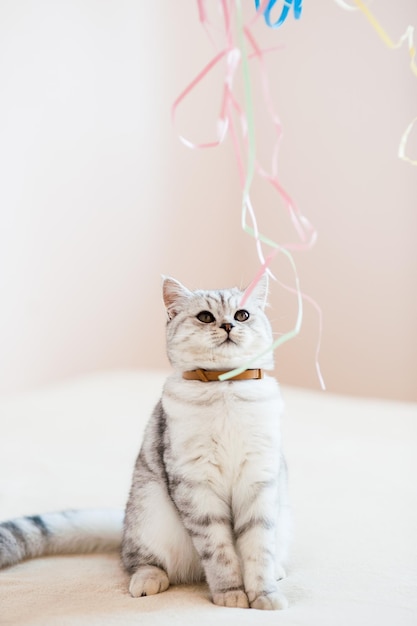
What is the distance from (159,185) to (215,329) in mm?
2576

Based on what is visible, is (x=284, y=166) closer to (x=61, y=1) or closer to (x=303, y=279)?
(x=303, y=279)

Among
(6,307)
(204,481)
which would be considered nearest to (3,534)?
(204,481)

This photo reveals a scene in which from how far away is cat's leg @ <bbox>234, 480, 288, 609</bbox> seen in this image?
3.58 ft

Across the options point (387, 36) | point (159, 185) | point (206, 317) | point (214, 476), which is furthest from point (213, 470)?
point (159, 185)

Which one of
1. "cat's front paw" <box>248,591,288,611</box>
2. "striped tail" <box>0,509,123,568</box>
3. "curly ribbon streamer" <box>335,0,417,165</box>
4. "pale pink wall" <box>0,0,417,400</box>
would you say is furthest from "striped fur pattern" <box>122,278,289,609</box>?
"pale pink wall" <box>0,0,417,400</box>

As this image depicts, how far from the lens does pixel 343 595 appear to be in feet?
3.68

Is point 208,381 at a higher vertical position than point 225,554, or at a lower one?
higher

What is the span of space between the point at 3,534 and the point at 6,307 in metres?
1.94

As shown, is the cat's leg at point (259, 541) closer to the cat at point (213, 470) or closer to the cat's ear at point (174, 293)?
the cat at point (213, 470)

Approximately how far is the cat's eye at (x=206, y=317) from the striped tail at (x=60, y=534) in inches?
18.5

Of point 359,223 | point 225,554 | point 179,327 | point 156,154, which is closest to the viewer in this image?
point 225,554

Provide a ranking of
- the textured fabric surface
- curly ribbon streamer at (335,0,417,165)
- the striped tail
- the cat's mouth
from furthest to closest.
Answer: the striped tail → the cat's mouth → the textured fabric surface → curly ribbon streamer at (335,0,417,165)

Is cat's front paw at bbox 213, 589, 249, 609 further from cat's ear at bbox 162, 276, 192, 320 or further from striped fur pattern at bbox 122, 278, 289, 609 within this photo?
cat's ear at bbox 162, 276, 192, 320

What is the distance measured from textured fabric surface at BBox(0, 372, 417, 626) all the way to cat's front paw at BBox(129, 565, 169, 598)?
0.02 m
